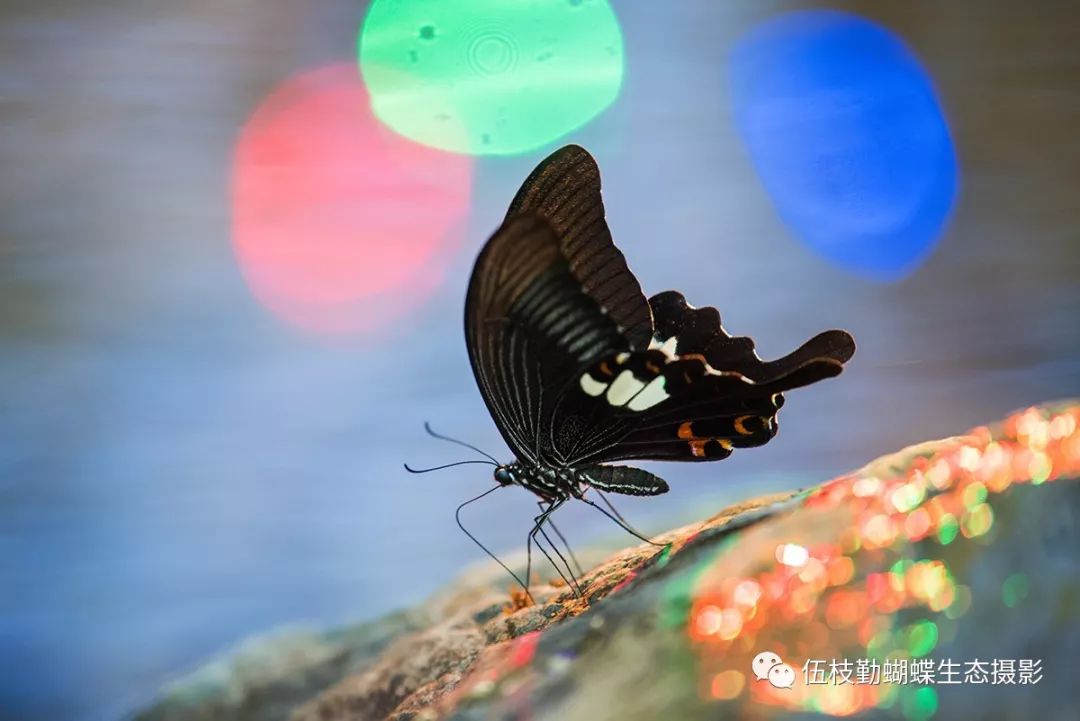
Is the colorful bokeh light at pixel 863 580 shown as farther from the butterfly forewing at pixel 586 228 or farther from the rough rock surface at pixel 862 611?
the butterfly forewing at pixel 586 228

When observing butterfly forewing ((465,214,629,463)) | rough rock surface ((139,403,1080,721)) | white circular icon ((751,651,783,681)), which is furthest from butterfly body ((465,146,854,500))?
white circular icon ((751,651,783,681))

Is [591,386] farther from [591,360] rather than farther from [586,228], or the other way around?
[586,228]

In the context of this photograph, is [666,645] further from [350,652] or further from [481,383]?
[350,652]

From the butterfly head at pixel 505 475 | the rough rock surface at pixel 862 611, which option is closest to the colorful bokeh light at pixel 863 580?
the rough rock surface at pixel 862 611

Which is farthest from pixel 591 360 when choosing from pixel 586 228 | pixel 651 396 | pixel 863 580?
pixel 863 580

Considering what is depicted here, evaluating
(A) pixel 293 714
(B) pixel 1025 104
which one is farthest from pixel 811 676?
(B) pixel 1025 104

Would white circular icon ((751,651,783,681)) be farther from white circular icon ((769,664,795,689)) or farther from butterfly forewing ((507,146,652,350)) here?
butterfly forewing ((507,146,652,350))
